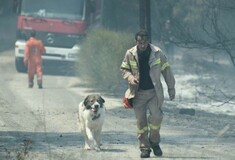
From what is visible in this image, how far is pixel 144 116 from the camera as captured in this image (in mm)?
12406

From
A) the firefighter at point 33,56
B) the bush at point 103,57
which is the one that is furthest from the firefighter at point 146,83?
the firefighter at point 33,56

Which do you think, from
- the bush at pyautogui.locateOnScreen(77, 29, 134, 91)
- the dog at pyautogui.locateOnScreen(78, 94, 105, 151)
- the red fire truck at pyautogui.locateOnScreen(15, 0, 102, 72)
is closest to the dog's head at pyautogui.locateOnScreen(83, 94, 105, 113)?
the dog at pyautogui.locateOnScreen(78, 94, 105, 151)

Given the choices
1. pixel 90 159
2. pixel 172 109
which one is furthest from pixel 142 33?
pixel 172 109

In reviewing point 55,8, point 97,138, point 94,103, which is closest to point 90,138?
point 97,138

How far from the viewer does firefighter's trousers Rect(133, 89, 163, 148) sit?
12.3 meters

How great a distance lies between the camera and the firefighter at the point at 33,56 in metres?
26.8

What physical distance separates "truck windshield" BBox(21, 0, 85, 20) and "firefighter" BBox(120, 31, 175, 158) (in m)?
19.4

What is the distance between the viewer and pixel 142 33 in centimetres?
1201

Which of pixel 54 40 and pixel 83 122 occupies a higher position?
pixel 83 122

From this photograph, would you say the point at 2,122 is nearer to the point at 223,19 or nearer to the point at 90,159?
the point at 90,159

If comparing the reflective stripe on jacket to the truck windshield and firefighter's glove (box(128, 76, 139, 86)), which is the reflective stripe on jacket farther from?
the truck windshield

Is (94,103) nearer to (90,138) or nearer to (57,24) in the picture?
(90,138)

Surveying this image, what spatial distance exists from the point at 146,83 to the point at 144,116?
1.58 feet

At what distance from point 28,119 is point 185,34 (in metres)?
6.33
